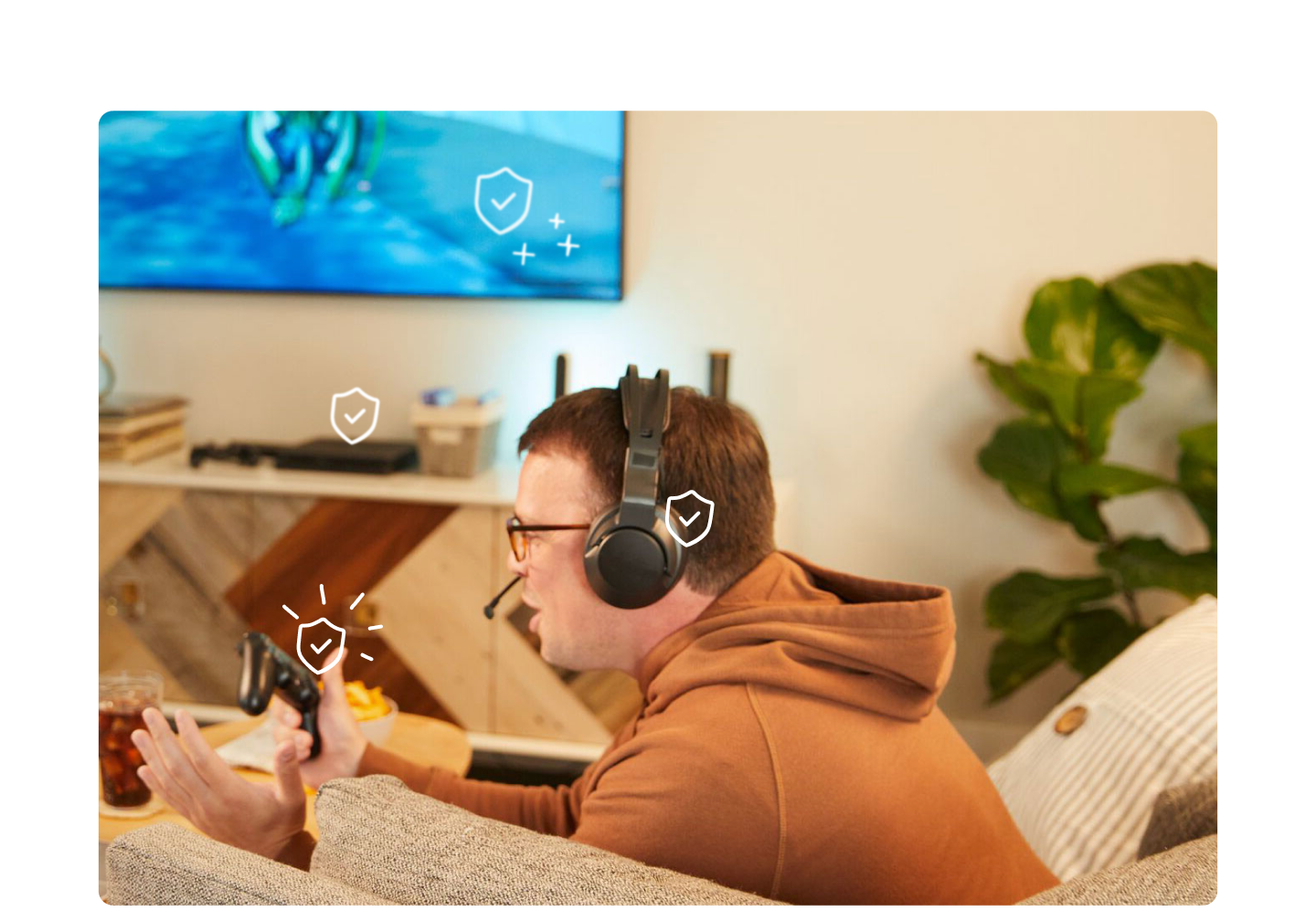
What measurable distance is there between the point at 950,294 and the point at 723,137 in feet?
3.56

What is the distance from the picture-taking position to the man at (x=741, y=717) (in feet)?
2.49

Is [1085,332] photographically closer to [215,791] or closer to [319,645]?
[319,645]

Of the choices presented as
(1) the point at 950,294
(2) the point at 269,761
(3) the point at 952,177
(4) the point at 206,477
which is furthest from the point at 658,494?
(4) the point at 206,477

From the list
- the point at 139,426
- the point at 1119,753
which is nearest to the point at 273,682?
the point at 1119,753

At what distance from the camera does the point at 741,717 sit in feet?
2.57

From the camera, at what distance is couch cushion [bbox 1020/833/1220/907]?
60cm

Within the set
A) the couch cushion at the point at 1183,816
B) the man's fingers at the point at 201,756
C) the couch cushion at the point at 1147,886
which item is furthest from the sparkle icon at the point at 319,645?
the couch cushion at the point at 1183,816

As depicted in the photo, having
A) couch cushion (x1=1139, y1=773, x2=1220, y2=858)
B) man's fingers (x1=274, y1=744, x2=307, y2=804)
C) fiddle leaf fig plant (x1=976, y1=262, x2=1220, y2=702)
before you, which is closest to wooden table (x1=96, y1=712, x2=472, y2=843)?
man's fingers (x1=274, y1=744, x2=307, y2=804)

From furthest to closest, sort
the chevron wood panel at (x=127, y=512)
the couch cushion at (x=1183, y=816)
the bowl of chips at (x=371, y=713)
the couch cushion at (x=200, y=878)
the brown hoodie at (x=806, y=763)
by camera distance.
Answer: the bowl of chips at (x=371, y=713)
the chevron wood panel at (x=127, y=512)
the couch cushion at (x=1183, y=816)
the brown hoodie at (x=806, y=763)
the couch cushion at (x=200, y=878)

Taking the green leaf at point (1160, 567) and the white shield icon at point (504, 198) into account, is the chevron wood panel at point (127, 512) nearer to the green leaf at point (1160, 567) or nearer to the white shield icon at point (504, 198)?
the white shield icon at point (504, 198)

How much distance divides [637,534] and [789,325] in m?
0.84

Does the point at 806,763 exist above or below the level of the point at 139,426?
below

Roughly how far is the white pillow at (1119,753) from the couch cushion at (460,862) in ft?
2.30

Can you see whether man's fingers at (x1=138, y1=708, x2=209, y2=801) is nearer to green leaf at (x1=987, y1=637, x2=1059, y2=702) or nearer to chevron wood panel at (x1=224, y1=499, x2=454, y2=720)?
chevron wood panel at (x1=224, y1=499, x2=454, y2=720)
